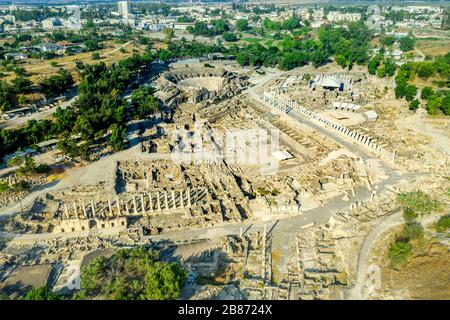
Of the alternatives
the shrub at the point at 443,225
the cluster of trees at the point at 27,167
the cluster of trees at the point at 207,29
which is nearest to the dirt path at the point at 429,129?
the shrub at the point at 443,225

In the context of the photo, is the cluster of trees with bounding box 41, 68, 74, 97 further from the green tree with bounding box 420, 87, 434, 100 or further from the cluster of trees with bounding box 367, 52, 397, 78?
the green tree with bounding box 420, 87, 434, 100

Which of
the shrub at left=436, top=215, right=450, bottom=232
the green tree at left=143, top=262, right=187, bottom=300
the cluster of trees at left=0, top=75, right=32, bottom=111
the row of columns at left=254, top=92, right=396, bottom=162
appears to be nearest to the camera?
the green tree at left=143, top=262, right=187, bottom=300

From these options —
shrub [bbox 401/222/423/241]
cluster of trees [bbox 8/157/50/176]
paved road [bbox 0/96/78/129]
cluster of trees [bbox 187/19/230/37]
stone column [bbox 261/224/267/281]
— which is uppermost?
cluster of trees [bbox 187/19/230/37]

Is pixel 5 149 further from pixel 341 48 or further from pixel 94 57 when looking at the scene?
pixel 341 48

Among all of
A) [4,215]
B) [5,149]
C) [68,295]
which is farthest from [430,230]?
[5,149]

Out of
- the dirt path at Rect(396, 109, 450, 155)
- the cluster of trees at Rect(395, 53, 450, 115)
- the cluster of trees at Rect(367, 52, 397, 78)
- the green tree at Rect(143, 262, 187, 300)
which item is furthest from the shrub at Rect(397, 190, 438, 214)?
the cluster of trees at Rect(367, 52, 397, 78)

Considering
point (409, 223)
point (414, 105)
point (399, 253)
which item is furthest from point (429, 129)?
point (399, 253)

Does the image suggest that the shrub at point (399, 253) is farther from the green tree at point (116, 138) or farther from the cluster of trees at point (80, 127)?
the cluster of trees at point (80, 127)
